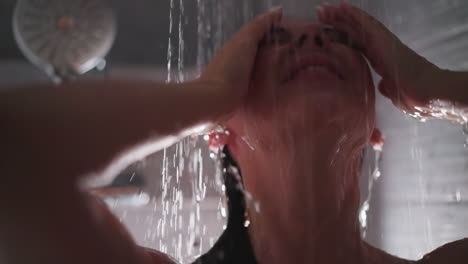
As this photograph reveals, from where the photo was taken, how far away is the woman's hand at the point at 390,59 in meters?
0.53

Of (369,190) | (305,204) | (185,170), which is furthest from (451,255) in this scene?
(185,170)

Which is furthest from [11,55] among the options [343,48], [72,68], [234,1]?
[343,48]

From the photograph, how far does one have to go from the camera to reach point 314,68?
0.54m

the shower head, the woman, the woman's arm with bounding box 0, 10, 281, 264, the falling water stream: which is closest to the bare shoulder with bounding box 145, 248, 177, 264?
the woman

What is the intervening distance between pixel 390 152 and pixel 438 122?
0.85 ft

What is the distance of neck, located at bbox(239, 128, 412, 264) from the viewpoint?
1.75ft

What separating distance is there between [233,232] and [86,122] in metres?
0.30

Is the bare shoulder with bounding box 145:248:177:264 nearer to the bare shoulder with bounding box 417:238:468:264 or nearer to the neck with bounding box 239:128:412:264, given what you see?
the neck with bounding box 239:128:412:264

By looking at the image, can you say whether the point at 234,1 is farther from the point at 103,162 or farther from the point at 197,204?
the point at 103,162

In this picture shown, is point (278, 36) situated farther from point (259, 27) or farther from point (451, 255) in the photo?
point (451, 255)

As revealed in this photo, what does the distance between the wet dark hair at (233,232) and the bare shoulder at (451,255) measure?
0.20 metres

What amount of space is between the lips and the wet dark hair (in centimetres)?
13

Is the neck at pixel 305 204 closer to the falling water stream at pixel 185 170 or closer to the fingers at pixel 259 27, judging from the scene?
the fingers at pixel 259 27

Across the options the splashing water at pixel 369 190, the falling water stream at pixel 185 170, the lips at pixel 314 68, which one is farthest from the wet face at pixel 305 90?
the falling water stream at pixel 185 170
